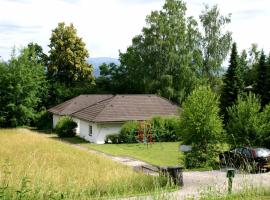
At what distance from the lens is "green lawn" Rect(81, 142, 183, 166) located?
102ft

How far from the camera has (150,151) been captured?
37.1 meters

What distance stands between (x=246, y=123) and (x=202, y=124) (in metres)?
3.26

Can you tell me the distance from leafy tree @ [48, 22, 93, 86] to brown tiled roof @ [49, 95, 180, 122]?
47.2 feet

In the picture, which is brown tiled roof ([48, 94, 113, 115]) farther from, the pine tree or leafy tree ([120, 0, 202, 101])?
the pine tree

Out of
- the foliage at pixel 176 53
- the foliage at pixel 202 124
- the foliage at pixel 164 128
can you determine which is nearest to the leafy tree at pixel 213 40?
the foliage at pixel 176 53

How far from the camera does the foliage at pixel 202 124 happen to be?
27141mm

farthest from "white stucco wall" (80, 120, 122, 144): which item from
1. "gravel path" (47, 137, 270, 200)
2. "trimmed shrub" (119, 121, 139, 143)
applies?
"gravel path" (47, 137, 270, 200)

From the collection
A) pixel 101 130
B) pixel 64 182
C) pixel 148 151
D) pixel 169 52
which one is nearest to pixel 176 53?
pixel 169 52

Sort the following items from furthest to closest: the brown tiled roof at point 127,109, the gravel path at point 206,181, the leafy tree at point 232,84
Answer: the brown tiled roof at point 127,109, the leafy tree at point 232,84, the gravel path at point 206,181

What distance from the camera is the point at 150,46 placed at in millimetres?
57844

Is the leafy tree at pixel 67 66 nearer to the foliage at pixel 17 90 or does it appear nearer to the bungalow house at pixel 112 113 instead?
the foliage at pixel 17 90

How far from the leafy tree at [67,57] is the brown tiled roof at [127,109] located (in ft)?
47.2

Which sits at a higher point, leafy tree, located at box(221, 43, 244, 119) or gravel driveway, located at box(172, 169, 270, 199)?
leafy tree, located at box(221, 43, 244, 119)

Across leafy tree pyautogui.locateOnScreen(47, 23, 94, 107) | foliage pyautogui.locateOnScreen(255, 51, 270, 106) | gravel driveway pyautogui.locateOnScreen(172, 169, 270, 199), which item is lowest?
gravel driveway pyautogui.locateOnScreen(172, 169, 270, 199)
